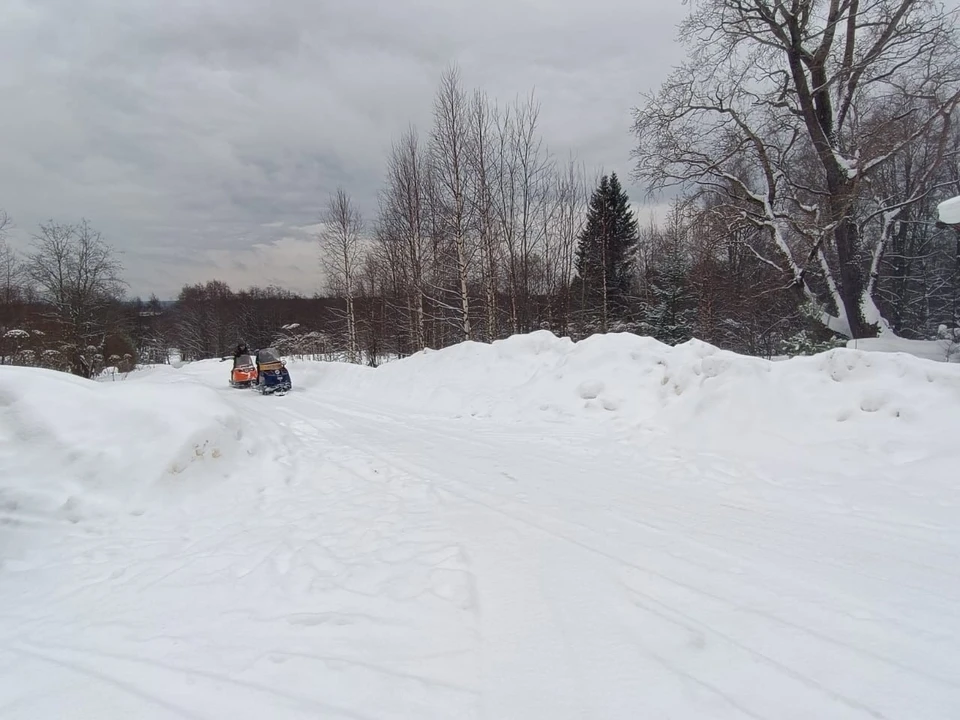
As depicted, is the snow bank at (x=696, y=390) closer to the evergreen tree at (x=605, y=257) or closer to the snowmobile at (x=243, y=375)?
the snowmobile at (x=243, y=375)

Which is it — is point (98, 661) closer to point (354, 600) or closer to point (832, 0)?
point (354, 600)

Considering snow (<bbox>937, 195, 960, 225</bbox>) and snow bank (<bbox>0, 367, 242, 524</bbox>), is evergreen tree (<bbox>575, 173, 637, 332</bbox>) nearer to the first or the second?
snow (<bbox>937, 195, 960, 225</bbox>)

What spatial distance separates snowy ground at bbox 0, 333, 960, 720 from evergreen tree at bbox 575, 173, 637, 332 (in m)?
20.0

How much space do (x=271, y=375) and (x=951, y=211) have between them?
55.3 ft

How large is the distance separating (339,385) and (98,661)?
594 inches

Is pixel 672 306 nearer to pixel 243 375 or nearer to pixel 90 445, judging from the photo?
pixel 243 375

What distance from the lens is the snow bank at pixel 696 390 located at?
5867mm

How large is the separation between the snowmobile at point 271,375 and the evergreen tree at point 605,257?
58.0ft

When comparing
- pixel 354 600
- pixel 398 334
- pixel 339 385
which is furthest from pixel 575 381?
pixel 398 334

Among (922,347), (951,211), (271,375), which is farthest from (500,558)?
(271,375)

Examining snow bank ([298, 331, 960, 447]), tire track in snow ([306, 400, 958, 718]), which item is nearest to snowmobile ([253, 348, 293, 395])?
snow bank ([298, 331, 960, 447])

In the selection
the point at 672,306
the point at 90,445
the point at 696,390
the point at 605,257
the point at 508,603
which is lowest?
the point at 508,603

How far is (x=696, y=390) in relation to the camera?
302 inches

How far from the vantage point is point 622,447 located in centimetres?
667
